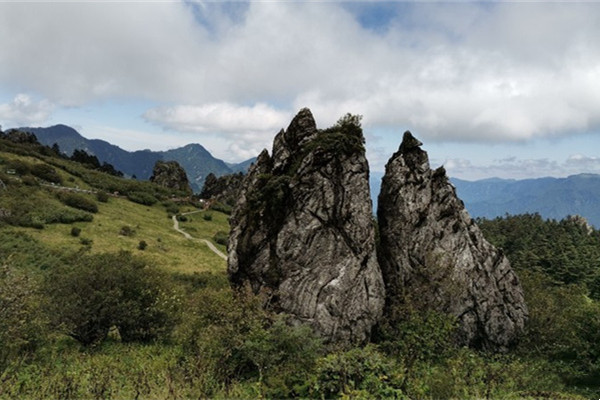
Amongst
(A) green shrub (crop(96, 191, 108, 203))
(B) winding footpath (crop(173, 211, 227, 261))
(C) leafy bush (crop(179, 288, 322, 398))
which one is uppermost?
(A) green shrub (crop(96, 191, 108, 203))

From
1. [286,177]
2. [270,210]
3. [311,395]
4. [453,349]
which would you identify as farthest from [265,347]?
[453,349]

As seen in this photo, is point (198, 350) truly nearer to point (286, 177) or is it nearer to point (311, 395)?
point (311, 395)

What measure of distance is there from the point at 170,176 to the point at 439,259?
530 ft

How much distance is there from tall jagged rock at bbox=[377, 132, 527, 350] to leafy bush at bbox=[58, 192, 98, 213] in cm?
7944

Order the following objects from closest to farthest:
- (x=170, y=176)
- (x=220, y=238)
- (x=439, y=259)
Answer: (x=439, y=259) < (x=220, y=238) < (x=170, y=176)

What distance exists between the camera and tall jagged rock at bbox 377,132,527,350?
31531 mm

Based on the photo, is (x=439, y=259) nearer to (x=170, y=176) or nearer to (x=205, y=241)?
(x=205, y=241)

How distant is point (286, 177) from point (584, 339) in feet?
89.2

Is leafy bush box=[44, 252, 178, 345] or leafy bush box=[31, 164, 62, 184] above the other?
leafy bush box=[31, 164, 62, 184]

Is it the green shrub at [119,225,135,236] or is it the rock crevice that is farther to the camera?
the green shrub at [119,225,135,236]

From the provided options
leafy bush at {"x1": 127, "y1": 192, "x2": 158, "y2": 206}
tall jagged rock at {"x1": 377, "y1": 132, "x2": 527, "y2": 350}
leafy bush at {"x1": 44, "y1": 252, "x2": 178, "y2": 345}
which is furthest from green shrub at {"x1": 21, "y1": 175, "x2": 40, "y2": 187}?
tall jagged rock at {"x1": 377, "y1": 132, "x2": 527, "y2": 350}

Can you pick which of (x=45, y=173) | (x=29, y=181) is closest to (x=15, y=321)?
(x=29, y=181)

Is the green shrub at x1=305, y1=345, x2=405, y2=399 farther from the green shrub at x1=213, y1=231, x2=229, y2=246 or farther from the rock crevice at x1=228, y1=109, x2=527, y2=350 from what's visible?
the green shrub at x1=213, y1=231, x2=229, y2=246

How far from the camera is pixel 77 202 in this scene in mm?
87750
